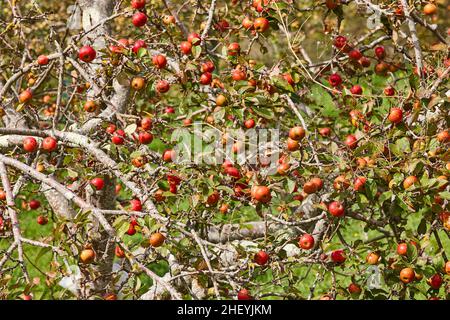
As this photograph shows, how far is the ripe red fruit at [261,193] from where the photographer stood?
233cm

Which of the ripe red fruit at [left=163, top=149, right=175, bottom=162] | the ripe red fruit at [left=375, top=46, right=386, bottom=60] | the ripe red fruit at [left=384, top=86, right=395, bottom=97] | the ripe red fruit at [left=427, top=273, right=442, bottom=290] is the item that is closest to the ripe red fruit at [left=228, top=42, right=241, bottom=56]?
the ripe red fruit at [left=163, top=149, right=175, bottom=162]

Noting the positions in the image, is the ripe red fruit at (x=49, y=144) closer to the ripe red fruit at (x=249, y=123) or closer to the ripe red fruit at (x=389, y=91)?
the ripe red fruit at (x=249, y=123)

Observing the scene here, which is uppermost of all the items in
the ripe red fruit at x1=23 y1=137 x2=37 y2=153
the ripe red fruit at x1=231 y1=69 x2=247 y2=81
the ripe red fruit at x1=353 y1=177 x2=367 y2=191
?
the ripe red fruit at x1=231 y1=69 x2=247 y2=81

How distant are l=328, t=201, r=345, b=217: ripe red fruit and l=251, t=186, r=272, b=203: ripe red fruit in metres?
0.38

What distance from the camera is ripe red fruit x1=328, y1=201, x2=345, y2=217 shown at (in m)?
2.57

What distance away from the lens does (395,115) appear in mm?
2465

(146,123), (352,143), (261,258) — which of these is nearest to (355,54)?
(352,143)

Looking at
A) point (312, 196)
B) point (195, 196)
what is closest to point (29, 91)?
point (195, 196)

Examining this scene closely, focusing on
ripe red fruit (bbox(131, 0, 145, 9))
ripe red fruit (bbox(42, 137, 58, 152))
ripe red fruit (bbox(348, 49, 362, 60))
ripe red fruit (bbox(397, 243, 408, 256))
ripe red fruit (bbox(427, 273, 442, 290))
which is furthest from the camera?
ripe red fruit (bbox(348, 49, 362, 60))

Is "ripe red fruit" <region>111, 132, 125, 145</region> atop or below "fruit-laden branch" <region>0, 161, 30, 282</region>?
atop

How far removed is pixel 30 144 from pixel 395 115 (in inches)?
63.4

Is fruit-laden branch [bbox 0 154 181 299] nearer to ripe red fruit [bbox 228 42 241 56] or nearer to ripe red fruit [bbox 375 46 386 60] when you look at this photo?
ripe red fruit [bbox 228 42 241 56]
